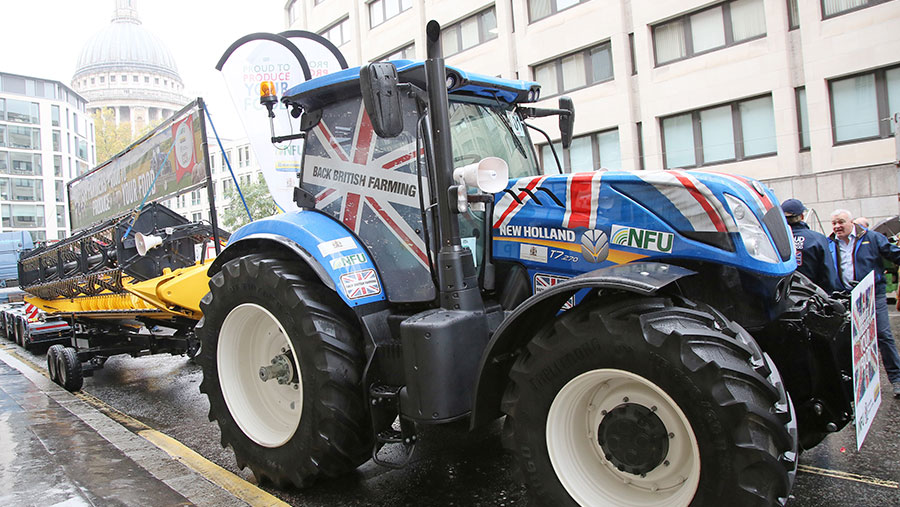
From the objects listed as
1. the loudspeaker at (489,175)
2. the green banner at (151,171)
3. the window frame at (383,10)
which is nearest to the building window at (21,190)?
the window frame at (383,10)

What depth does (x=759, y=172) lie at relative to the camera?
675 inches

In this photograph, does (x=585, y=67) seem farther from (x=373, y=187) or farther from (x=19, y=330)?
(x=373, y=187)

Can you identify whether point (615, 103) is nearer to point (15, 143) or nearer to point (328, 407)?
point (328, 407)

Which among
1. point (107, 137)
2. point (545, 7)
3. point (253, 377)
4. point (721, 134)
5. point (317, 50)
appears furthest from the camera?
point (107, 137)

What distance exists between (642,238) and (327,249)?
1860 millimetres

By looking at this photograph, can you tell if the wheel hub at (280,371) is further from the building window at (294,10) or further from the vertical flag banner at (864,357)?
the building window at (294,10)

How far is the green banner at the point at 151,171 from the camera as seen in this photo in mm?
7129

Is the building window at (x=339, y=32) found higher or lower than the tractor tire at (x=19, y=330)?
higher

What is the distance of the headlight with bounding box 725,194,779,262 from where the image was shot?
2.86m

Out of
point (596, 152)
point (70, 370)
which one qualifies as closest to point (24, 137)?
point (596, 152)

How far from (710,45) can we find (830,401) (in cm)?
1701

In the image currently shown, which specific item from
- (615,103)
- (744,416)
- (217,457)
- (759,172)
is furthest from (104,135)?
(744,416)

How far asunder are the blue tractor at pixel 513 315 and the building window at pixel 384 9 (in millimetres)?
24043

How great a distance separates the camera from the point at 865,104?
15.5 m
